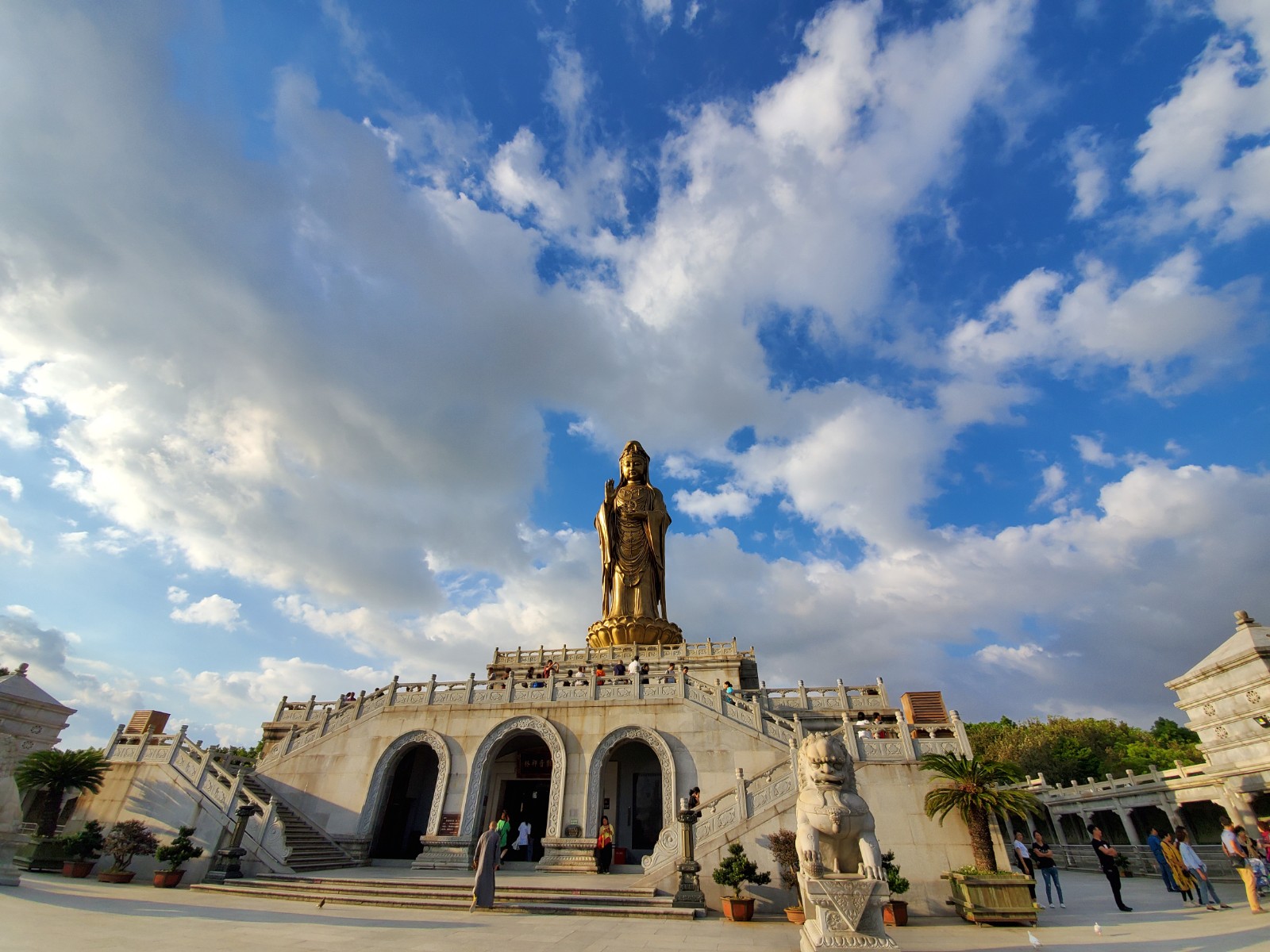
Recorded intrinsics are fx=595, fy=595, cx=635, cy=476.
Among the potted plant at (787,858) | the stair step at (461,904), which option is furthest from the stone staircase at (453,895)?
the potted plant at (787,858)

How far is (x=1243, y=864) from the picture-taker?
11094mm

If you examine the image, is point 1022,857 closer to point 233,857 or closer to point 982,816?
point 982,816

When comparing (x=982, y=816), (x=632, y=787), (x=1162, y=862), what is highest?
(x=632, y=787)

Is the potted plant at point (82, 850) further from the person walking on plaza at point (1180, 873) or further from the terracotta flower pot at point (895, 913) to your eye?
the person walking on plaza at point (1180, 873)

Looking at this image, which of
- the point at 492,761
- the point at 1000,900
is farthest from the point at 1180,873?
the point at 492,761

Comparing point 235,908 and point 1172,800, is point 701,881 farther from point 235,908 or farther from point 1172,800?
point 1172,800

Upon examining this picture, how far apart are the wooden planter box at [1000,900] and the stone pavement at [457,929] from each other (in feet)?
0.87

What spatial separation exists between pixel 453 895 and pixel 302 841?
23.6 feet

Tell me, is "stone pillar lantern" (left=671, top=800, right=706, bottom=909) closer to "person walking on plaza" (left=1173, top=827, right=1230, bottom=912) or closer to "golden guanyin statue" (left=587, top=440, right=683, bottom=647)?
"person walking on plaza" (left=1173, top=827, right=1230, bottom=912)

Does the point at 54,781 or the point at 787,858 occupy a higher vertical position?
the point at 54,781

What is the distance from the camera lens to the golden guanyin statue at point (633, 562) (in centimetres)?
3009

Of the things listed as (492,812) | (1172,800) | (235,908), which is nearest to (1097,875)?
(1172,800)

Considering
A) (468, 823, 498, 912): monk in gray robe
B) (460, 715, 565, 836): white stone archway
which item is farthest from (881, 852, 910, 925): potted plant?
(460, 715, 565, 836): white stone archway

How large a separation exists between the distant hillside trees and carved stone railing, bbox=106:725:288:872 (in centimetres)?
4194
